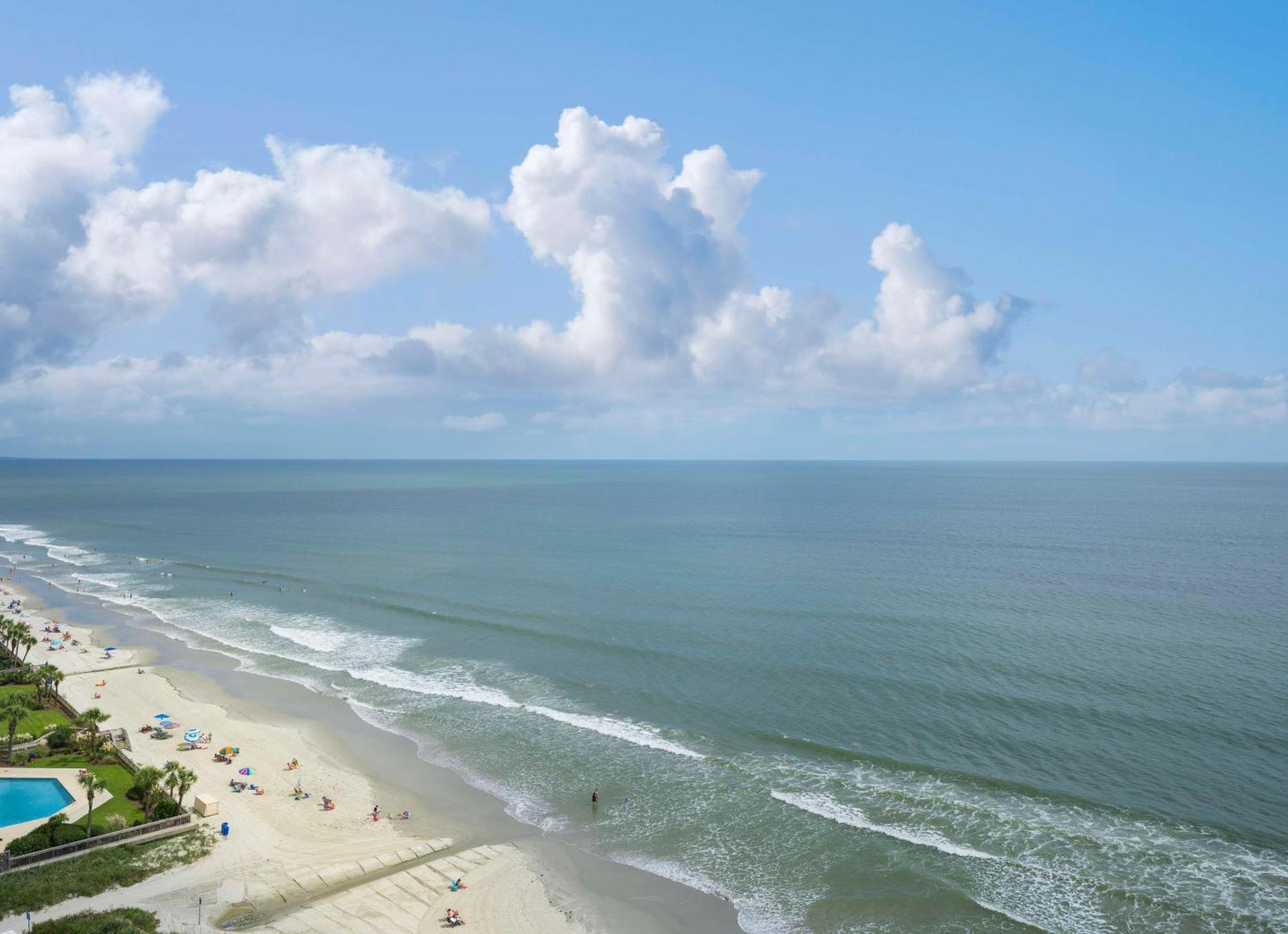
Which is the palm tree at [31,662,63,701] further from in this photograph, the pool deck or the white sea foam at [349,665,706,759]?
the white sea foam at [349,665,706,759]

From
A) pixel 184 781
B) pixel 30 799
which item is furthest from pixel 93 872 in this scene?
pixel 30 799

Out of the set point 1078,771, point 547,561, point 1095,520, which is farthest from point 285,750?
point 1095,520

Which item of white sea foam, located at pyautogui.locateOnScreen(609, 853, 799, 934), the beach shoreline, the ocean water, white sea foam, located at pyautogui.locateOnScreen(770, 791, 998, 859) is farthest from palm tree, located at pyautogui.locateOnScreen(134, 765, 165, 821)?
white sea foam, located at pyautogui.locateOnScreen(770, 791, 998, 859)

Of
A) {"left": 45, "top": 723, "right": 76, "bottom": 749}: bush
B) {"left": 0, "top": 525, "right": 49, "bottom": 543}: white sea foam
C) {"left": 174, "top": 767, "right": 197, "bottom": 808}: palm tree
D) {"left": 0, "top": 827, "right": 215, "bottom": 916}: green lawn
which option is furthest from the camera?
{"left": 0, "top": 525, "right": 49, "bottom": 543}: white sea foam

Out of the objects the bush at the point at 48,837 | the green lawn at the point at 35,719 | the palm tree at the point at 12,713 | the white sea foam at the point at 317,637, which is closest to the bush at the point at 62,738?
the green lawn at the point at 35,719

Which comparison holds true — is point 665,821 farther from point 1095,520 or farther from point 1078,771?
point 1095,520

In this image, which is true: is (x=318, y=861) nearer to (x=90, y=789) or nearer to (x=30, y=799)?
(x=90, y=789)
